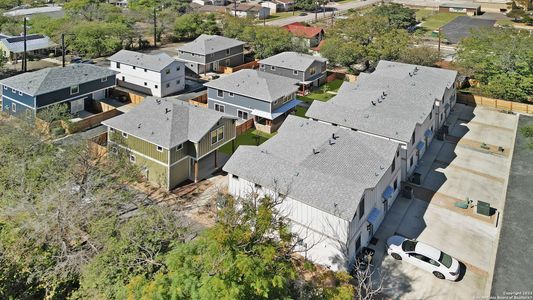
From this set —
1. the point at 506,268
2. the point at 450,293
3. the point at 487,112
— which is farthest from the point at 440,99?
the point at 450,293

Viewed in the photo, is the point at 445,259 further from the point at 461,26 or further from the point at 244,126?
the point at 461,26

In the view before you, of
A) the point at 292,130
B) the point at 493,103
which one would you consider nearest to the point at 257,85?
the point at 292,130

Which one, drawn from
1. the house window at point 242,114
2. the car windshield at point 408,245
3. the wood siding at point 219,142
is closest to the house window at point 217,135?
the wood siding at point 219,142

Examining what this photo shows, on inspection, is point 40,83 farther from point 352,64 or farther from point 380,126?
point 352,64

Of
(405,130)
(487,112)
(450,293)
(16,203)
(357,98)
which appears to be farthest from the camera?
(487,112)

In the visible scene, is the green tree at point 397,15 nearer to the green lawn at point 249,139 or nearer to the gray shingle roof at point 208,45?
the gray shingle roof at point 208,45
